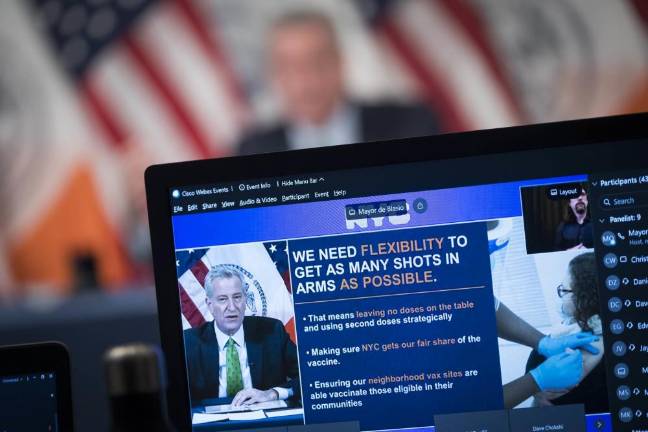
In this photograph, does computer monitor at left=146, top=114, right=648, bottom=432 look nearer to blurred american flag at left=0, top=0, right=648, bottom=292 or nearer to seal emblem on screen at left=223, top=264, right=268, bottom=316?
seal emblem on screen at left=223, top=264, right=268, bottom=316

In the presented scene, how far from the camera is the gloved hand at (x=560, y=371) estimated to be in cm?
86

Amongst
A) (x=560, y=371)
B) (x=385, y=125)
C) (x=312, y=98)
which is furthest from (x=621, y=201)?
(x=312, y=98)

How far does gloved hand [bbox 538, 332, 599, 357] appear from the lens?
0.86m

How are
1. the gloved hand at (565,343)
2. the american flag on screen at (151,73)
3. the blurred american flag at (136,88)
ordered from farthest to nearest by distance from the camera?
the american flag on screen at (151,73) → the blurred american flag at (136,88) → the gloved hand at (565,343)

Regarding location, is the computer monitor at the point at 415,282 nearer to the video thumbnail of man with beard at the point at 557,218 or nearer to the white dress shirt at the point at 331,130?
the video thumbnail of man with beard at the point at 557,218

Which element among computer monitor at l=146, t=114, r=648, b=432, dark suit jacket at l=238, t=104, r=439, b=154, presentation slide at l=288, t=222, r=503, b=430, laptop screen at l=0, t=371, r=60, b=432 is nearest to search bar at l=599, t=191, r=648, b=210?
computer monitor at l=146, t=114, r=648, b=432

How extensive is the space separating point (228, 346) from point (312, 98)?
3636 millimetres

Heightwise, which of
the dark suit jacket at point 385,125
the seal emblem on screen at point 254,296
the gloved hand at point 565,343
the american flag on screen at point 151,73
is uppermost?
the american flag on screen at point 151,73

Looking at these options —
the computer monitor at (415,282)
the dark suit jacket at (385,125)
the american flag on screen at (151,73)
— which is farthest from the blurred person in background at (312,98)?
the computer monitor at (415,282)

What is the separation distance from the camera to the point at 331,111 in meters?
4.45

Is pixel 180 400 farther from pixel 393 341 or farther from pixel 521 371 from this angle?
pixel 521 371

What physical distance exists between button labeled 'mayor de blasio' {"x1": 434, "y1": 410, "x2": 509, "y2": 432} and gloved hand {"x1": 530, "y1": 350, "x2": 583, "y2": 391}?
0.05 meters

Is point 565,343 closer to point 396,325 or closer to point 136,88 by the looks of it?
point 396,325

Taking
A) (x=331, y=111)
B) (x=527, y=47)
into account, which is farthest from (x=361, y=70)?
(x=527, y=47)
